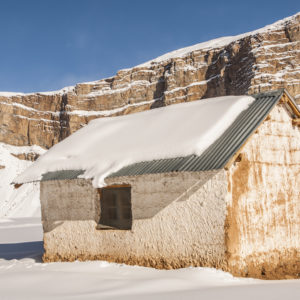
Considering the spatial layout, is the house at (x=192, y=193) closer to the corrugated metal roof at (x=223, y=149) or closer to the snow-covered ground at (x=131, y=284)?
the corrugated metal roof at (x=223, y=149)

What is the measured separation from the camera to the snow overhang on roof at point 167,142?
8.90 m

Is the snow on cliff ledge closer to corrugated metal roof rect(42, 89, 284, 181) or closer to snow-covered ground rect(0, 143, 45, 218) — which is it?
corrugated metal roof rect(42, 89, 284, 181)

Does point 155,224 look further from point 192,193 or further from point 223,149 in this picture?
point 223,149

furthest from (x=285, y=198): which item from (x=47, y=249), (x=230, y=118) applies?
(x=47, y=249)

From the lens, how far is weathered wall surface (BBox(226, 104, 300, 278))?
8539 millimetres

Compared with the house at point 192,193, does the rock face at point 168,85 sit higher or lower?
higher

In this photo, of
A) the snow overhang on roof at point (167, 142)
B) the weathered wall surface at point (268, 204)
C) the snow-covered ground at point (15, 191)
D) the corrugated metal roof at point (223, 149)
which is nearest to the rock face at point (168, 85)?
the snow-covered ground at point (15, 191)

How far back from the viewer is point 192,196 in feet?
28.4

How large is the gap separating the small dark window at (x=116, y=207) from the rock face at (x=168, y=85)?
2399 inches

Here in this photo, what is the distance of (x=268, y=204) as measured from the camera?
9.29 metres

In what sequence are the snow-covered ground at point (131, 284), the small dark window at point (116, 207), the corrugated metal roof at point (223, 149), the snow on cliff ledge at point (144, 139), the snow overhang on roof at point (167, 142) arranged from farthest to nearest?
the small dark window at point (116, 207) < the snow on cliff ledge at point (144, 139) < the snow overhang on roof at point (167, 142) < the corrugated metal roof at point (223, 149) < the snow-covered ground at point (131, 284)

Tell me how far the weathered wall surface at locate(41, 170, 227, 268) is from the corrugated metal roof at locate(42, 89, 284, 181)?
198mm

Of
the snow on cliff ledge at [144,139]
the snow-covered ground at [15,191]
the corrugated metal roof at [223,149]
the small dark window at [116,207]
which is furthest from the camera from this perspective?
the snow-covered ground at [15,191]

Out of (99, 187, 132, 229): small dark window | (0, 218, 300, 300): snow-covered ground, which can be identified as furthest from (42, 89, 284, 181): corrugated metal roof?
(0, 218, 300, 300): snow-covered ground
